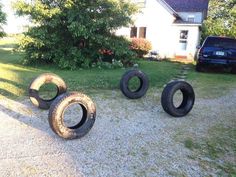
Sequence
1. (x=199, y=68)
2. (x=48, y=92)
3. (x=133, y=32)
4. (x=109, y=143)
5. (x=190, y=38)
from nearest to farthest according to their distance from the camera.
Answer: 1. (x=109, y=143)
2. (x=48, y=92)
3. (x=199, y=68)
4. (x=190, y=38)
5. (x=133, y=32)

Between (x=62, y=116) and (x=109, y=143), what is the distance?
887mm

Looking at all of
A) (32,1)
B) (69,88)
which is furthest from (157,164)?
(32,1)

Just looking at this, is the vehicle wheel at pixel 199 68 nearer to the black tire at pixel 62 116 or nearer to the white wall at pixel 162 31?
the white wall at pixel 162 31

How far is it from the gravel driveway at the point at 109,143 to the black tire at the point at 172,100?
171 mm

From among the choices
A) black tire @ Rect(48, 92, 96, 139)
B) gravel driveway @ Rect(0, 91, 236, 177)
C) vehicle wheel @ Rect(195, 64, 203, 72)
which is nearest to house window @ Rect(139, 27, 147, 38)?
vehicle wheel @ Rect(195, 64, 203, 72)

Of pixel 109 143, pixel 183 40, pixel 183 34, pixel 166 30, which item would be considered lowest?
pixel 109 143

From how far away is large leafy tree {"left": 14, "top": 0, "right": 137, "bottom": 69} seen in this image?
12.8 m

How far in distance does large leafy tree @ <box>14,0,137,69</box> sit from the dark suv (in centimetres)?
382

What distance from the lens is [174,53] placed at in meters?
21.8

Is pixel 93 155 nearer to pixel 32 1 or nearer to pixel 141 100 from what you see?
pixel 141 100

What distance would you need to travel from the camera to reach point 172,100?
20.3ft

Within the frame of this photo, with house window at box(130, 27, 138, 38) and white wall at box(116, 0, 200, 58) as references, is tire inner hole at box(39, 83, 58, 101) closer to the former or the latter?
white wall at box(116, 0, 200, 58)

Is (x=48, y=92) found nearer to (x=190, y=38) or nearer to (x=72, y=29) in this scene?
(x=72, y=29)

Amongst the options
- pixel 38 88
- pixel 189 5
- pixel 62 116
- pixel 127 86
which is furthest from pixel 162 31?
pixel 62 116
